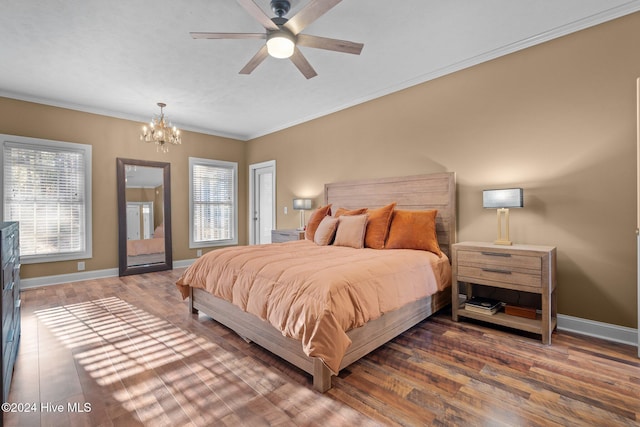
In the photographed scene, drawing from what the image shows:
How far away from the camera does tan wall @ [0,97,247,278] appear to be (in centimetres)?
426

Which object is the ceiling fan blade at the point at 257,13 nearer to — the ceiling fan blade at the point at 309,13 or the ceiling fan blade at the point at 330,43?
the ceiling fan blade at the point at 309,13

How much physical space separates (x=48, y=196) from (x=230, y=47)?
12.0ft

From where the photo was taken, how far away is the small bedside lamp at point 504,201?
2680 mm

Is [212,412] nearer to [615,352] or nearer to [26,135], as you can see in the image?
[615,352]

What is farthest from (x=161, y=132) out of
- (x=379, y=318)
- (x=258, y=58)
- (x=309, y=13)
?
(x=379, y=318)

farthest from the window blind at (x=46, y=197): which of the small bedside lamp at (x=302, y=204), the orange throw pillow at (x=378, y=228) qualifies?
the orange throw pillow at (x=378, y=228)

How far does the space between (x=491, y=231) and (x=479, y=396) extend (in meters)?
1.88

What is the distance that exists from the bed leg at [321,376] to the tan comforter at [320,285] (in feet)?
0.30

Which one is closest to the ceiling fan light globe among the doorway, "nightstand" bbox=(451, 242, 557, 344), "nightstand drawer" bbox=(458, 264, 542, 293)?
"nightstand" bbox=(451, 242, 557, 344)

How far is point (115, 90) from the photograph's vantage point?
13.2 feet

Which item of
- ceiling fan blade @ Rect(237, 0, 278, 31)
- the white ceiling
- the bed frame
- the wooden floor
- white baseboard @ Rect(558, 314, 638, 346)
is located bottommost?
the wooden floor

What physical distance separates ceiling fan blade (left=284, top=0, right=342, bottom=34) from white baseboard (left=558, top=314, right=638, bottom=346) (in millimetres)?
3222

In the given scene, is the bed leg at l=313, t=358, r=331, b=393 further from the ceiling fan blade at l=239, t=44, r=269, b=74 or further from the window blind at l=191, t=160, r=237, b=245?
→ the window blind at l=191, t=160, r=237, b=245

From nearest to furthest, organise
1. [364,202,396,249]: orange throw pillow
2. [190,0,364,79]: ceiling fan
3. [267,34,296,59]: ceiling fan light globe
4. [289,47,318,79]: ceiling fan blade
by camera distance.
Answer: [190,0,364,79]: ceiling fan < [267,34,296,59]: ceiling fan light globe < [289,47,318,79]: ceiling fan blade < [364,202,396,249]: orange throw pillow
